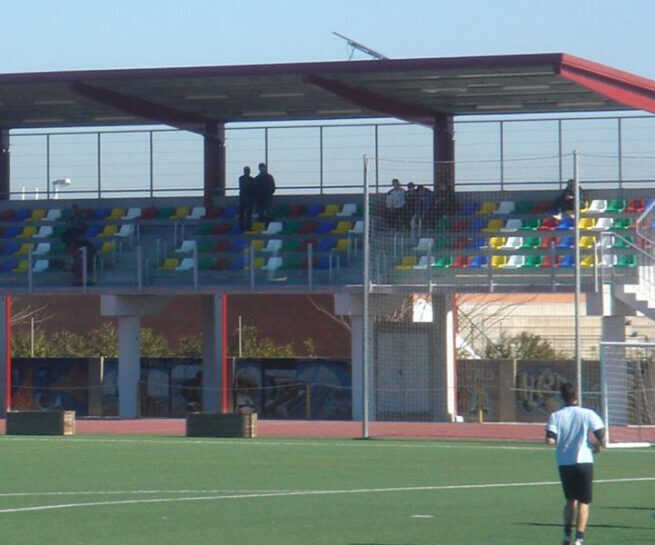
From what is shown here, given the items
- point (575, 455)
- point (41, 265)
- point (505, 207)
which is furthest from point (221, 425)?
point (575, 455)

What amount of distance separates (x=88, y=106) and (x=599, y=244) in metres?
15.2

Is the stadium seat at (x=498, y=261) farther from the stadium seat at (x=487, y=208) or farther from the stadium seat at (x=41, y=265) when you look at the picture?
the stadium seat at (x=41, y=265)

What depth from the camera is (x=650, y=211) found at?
33.0 metres

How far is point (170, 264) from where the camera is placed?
37.9 metres

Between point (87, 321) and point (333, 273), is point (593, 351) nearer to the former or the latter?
point (333, 273)

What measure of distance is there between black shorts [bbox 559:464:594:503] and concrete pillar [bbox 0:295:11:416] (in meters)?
27.0

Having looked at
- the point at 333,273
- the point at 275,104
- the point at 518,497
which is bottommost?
the point at 518,497

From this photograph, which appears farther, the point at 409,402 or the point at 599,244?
the point at 409,402

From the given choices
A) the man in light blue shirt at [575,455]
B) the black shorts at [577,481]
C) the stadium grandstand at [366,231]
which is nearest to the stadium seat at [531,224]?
the stadium grandstand at [366,231]

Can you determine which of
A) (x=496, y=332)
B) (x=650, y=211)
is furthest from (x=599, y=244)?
(x=496, y=332)

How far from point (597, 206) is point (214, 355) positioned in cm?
1071

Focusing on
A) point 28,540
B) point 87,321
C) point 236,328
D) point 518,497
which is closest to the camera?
point 28,540

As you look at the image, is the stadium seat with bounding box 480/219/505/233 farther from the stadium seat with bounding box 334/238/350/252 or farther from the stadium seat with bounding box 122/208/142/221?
the stadium seat with bounding box 122/208/142/221

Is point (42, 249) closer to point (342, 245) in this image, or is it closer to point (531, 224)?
point (342, 245)
